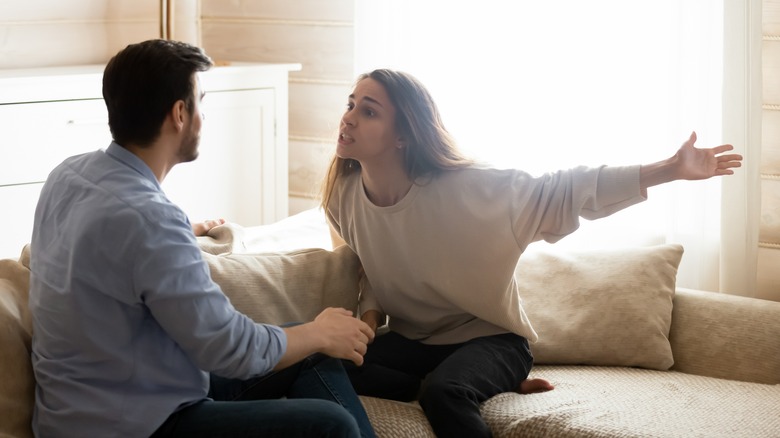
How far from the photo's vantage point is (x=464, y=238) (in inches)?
93.9

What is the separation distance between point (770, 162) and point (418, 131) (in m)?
1.28

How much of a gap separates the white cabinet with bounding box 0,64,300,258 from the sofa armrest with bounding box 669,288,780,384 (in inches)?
63.6

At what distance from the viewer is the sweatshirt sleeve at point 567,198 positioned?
2242mm

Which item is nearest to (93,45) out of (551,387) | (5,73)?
(5,73)

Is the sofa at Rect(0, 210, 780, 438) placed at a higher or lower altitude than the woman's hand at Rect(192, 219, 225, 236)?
lower

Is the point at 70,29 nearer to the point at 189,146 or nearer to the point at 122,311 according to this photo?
the point at 189,146

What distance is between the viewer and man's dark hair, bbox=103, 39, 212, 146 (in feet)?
5.77

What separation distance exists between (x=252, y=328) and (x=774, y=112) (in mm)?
1970

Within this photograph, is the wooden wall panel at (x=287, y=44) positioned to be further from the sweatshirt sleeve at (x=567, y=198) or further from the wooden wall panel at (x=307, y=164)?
the sweatshirt sleeve at (x=567, y=198)

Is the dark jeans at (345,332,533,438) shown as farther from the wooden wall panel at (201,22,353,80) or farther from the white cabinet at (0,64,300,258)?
the wooden wall panel at (201,22,353,80)

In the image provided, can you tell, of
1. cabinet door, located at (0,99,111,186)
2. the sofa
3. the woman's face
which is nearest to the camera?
the sofa

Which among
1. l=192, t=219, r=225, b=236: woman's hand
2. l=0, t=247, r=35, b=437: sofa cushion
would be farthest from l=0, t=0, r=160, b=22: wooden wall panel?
l=0, t=247, r=35, b=437: sofa cushion

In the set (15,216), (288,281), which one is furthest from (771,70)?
(15,216)

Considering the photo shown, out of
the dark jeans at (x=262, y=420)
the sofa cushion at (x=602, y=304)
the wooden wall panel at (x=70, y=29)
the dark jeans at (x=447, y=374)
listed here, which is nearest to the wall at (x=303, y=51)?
the wooden wall panel at (x=70, y=29)
